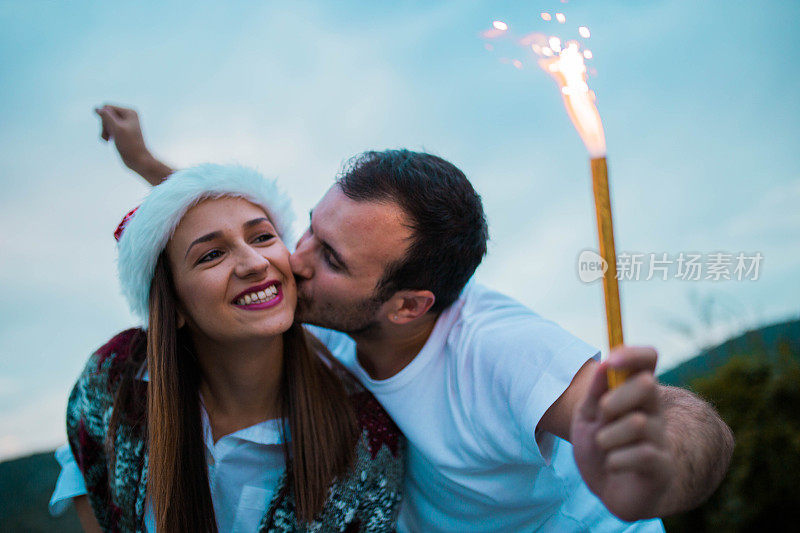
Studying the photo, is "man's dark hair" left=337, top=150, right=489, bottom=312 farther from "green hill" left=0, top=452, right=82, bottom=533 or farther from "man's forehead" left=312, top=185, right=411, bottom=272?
"green hill" left=0, top=452, right=82, bottom=533

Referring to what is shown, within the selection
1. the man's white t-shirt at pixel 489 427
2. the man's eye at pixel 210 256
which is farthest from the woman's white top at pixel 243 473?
the man's eye at pixel 210 256

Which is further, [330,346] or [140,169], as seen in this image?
[140,169]

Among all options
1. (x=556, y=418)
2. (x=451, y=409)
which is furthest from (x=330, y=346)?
(x=556, y=418)

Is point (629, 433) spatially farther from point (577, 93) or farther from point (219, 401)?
point (219, 401)

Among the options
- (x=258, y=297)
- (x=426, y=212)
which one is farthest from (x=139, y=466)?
(x=426, y=212)

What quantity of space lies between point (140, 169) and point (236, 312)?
1.79 meters

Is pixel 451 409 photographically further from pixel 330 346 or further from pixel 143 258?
pixel 143 258

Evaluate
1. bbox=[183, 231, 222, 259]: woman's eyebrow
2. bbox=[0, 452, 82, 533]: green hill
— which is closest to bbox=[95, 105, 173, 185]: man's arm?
bbox=[183, 231, 222, 259]: woman's eyebrow

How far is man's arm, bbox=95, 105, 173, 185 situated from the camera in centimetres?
393

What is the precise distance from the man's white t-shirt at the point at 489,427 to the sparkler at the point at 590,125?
1.31m

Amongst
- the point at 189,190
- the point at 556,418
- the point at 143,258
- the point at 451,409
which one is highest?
the point at 189,190

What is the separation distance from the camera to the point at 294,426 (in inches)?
116

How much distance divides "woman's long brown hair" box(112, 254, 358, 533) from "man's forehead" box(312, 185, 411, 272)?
0.64m

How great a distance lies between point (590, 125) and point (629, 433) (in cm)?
65
